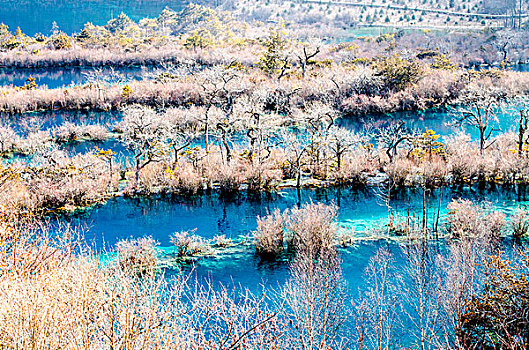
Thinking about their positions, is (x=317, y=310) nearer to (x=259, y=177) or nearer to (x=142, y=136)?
(x=259, y=177)

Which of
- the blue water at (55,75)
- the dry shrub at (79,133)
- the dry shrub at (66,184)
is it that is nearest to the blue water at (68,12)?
the blue water at (55,75)

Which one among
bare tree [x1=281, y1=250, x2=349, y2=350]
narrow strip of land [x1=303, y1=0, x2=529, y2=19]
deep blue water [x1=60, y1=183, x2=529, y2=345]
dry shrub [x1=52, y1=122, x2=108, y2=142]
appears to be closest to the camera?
bare tree [x1=281, y1=250, x2=349, y2=350]

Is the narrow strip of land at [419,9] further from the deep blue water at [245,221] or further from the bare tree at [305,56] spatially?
the deep blue water at [245,221]

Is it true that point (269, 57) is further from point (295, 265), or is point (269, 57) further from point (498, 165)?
point (295, 265)

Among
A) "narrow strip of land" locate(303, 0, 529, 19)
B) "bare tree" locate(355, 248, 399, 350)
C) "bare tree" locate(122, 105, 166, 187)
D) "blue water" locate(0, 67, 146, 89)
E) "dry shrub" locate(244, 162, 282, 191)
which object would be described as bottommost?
"bare tree" locate(355, 248, 399, 350)

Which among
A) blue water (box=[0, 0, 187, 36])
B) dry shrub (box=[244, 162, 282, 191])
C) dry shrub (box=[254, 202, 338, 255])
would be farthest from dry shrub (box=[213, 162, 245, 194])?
blue water (box=[0, 0, 187, 36])

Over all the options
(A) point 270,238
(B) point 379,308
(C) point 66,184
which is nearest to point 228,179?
(A) point 270,238

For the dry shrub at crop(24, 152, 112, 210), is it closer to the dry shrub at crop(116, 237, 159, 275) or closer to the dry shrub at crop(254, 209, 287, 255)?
the dry shrub at crop(116, 237, 159, 275)
